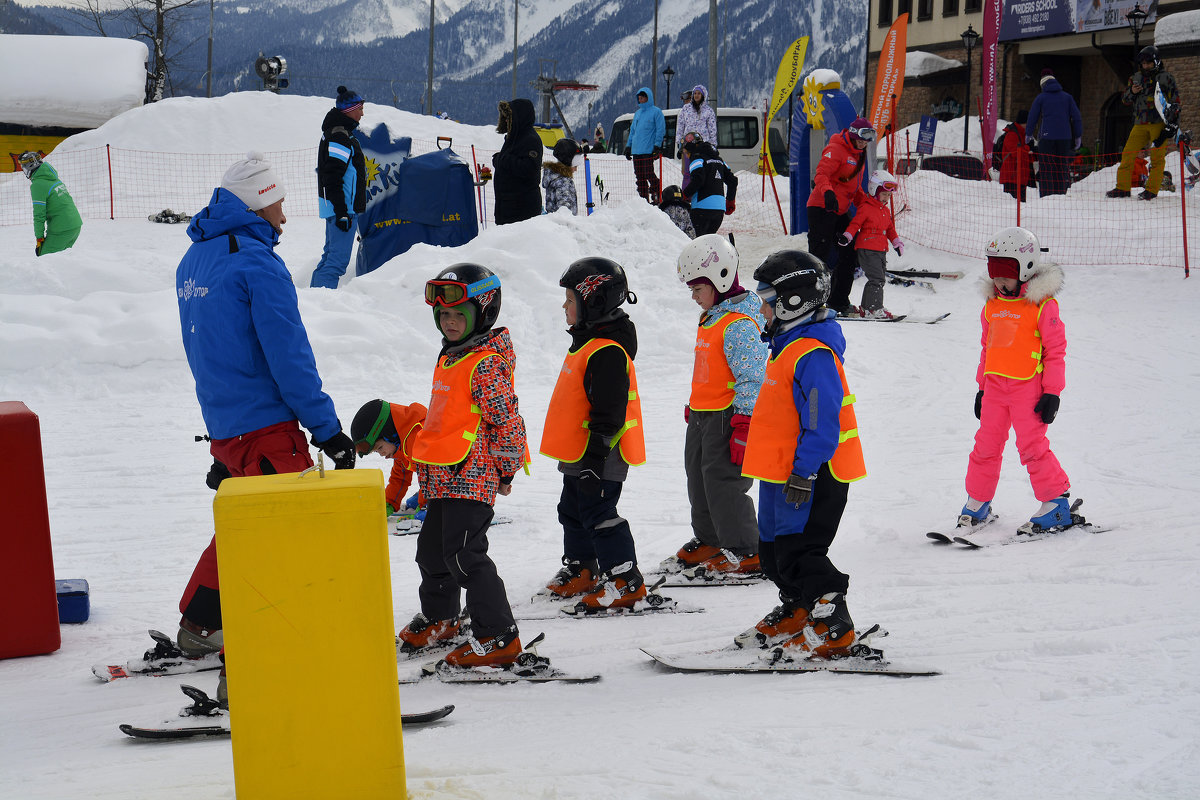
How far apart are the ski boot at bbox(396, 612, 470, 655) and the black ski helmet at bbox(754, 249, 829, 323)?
74.4 inches

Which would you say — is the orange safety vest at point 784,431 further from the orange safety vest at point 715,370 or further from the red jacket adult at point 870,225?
the red jacket adult at point 870,225

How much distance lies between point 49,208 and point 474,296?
11.4 meters

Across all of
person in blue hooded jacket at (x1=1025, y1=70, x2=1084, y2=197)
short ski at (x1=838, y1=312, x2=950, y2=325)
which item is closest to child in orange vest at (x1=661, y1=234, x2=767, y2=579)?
short ski at (x1=838, y1=312, x2=950, y2=325)

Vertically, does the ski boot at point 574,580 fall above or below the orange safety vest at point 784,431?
below

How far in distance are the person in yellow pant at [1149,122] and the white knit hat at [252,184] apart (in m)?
14.5

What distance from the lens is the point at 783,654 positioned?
4320 millimetres

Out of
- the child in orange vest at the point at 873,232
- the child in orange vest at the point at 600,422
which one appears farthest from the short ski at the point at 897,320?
the child in orange vest at the point at 600,422

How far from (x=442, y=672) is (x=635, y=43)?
16823cm

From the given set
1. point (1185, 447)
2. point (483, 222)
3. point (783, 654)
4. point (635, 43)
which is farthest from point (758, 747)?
point (635, 43)

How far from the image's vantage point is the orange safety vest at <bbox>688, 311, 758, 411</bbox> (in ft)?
18.1

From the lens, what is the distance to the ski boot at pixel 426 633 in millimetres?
4738

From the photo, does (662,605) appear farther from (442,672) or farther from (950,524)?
(950,524)

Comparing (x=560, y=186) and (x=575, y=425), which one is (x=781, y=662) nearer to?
(x=575, y=425)

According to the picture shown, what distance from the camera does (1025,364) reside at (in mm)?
6133
